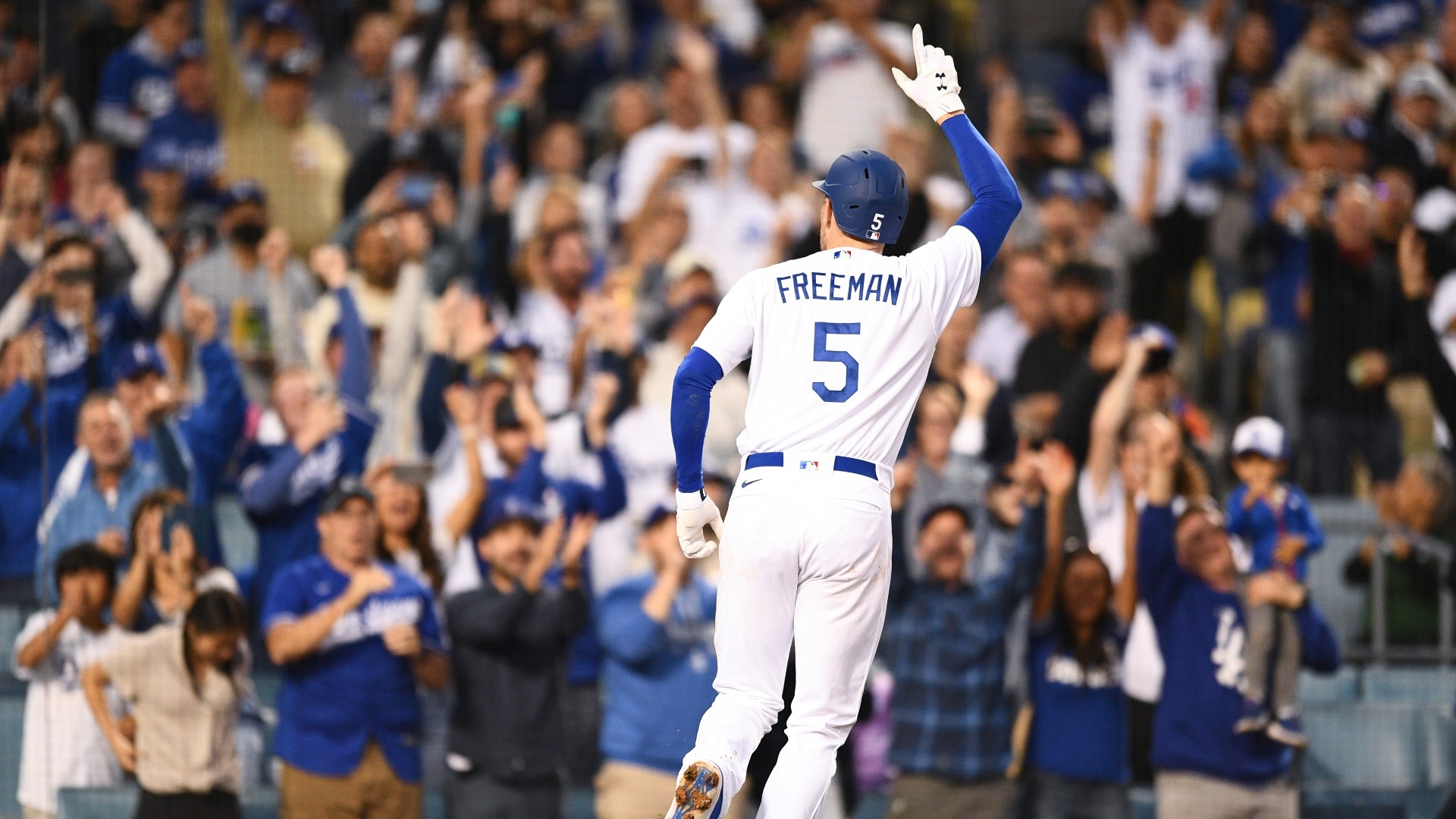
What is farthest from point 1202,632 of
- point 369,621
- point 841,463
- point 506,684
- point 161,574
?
point 161,574

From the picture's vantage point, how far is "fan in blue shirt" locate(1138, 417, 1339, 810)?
8273mm

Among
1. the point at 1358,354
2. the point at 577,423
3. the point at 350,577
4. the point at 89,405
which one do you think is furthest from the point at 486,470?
the point at 1358,354

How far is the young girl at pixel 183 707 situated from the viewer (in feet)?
26.3

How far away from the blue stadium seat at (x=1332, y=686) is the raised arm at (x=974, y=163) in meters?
4.75

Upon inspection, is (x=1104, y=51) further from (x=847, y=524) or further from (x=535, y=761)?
(x=847, y=524)

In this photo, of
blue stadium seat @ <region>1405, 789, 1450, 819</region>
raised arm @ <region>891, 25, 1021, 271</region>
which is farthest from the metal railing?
raised arm @ <region>891, 25, 1021, 271</region>

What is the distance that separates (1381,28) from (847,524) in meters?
9.19

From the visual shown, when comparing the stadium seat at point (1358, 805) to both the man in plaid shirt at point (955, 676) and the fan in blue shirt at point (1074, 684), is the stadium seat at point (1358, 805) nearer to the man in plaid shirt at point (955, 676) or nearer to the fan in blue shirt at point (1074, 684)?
the fan in blue shirt at point (1074, 684)

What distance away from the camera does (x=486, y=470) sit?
9180 millimetres

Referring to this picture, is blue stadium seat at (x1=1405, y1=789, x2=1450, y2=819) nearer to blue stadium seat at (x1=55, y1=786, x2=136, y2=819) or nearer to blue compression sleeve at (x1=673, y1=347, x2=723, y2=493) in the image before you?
blue compression sleeve at (x1=673, y1=347, x2=723, y2=493)

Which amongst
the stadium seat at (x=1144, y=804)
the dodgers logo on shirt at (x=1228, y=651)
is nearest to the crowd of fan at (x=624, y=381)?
the dodgers logo on shirt at (x=1228, y=651)

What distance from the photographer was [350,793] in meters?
8.02

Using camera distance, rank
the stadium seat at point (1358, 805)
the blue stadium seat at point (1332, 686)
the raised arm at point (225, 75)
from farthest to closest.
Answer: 1. the raised arm at point (225, 75)
2. the blue stadium seat at point (1332, 686)
3. the stadium seat at point (1358, 805)

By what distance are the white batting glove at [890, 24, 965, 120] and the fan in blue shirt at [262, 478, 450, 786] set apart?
364 cm
